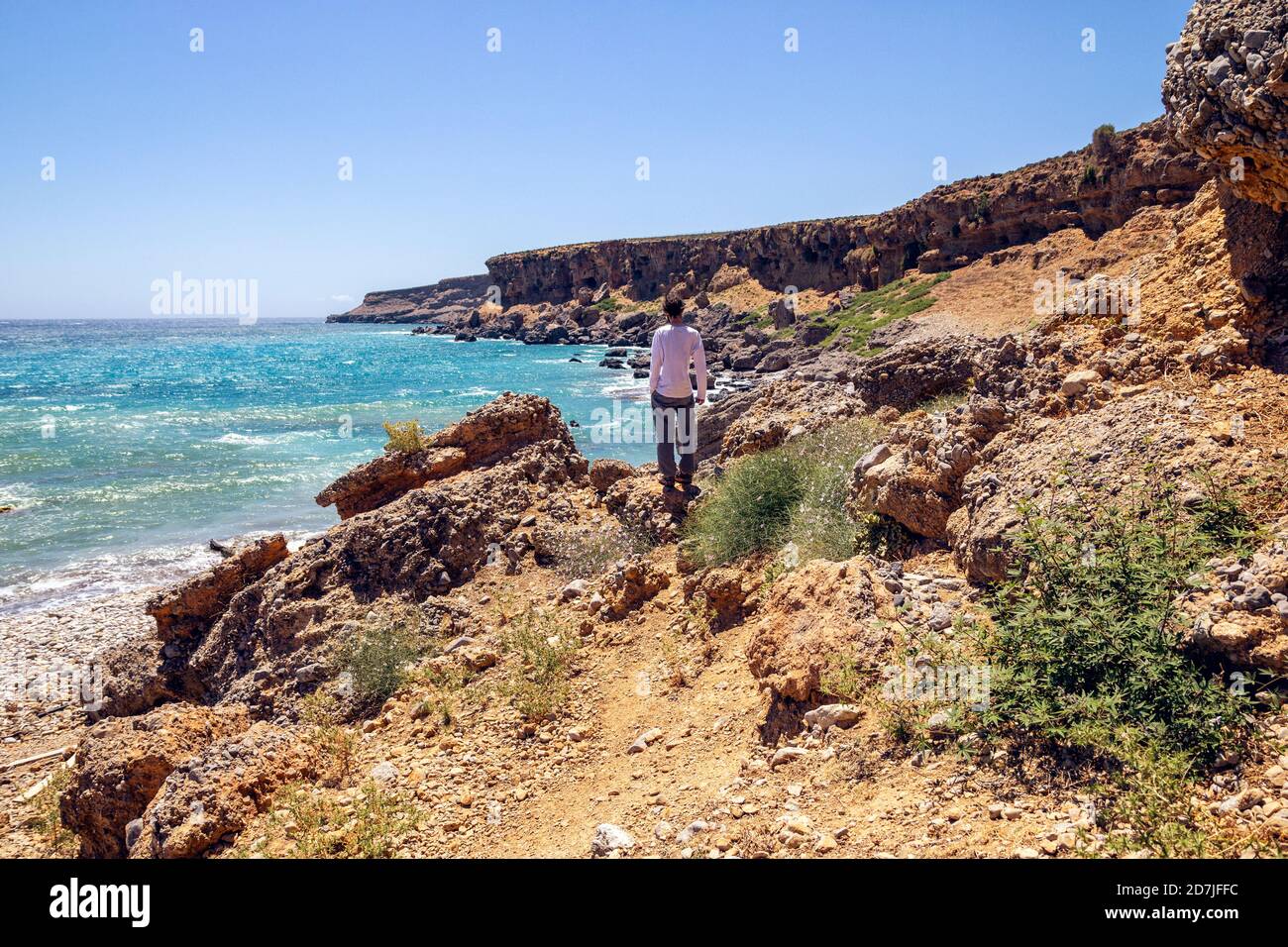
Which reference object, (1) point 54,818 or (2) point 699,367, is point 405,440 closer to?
(2) point 699,367

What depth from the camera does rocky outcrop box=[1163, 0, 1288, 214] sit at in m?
4.48

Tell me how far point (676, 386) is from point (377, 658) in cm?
360

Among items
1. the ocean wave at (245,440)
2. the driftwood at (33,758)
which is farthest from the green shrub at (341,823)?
the ocean wave at (245,440)

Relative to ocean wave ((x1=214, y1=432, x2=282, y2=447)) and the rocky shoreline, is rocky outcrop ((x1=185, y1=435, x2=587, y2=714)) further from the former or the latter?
ocean wave ((x1=214, y1=432, x2=282, y2=447))

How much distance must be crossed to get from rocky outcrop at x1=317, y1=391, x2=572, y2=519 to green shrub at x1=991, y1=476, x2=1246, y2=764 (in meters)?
6.02

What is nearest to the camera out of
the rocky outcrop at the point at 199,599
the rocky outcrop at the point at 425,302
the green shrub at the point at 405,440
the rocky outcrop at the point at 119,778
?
the rocky outcrop at the point at 119,778

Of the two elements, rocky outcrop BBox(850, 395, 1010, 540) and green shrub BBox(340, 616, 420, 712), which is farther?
green shrub BBox(340, 616, 420, 712)

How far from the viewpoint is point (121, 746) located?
17.1 feet

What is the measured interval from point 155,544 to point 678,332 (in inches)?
551

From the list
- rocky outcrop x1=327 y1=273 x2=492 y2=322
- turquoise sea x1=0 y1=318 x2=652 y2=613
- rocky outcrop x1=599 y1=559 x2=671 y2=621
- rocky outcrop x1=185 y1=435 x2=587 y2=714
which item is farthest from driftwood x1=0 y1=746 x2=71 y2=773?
rocky outcrop x1=327 y1=273 x2=492 y2=322

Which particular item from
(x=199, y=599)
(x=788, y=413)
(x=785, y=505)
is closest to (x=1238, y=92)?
(x=785, y=505)

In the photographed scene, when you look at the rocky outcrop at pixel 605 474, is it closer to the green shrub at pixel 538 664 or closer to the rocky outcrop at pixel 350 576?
the rocky outcrop at pixel 350 576

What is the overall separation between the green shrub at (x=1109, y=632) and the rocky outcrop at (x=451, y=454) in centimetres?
602

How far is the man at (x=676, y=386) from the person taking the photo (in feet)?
24.5
